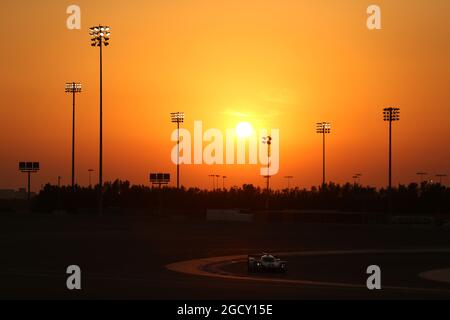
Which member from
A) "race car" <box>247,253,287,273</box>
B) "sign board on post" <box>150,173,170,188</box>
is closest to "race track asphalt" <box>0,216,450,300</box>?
"race car" <box>247,253,287,273</box>

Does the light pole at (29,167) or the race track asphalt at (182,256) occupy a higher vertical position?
the light pole at (29,167)

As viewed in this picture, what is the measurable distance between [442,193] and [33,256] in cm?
14307

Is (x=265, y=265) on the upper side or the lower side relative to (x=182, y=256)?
upper

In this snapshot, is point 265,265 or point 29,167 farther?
point 29,167

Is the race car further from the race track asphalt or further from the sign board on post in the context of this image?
the sign board on post

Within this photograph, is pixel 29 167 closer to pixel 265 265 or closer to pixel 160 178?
pixel 160 178

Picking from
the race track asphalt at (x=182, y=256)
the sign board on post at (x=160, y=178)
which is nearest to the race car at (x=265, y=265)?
the race track asphalt at (x=182, y=256)

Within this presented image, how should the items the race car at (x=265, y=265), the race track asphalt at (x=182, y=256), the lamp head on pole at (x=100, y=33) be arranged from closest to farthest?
the race track asphalt at (x=182, y=256) < the race car at (x=265, y=265) < the lamp head on pole at (x=100, y=33)

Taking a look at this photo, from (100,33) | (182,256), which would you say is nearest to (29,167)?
(100,33)

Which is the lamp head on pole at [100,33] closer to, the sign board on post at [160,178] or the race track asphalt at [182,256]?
the race track asphalt at [182,256]

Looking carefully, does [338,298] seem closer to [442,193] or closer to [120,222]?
[120,222]

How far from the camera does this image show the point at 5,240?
2677 inches
